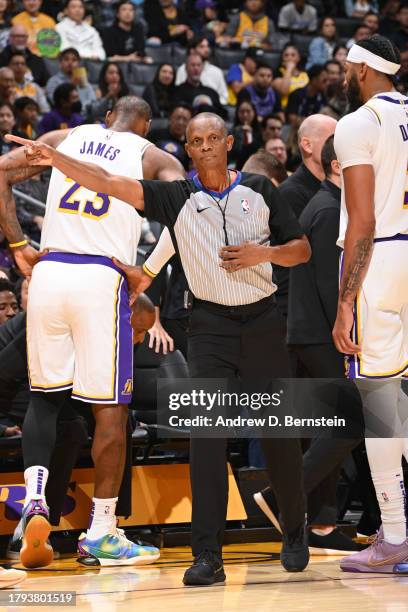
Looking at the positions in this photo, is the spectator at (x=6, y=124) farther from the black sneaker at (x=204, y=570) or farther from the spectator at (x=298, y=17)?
the spectator at (x=298, y=17)

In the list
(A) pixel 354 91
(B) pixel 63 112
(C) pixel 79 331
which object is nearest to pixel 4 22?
(B) pixel 63 112

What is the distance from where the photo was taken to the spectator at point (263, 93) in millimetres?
14305

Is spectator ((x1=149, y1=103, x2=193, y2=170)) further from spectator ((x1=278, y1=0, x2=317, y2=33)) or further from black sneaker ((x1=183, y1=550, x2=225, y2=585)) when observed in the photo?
black sneaker ((x1=183, y1=550, x2=225, y2=585))

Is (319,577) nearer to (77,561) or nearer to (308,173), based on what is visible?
(77,561)

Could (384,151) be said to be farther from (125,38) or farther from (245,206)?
(125,38)

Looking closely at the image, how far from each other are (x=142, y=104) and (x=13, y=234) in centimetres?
102

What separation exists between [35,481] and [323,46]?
12355mm


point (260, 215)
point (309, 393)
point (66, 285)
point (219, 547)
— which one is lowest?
point (219, 547)

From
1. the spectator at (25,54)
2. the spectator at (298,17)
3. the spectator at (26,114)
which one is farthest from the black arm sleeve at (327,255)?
the spectator at (298,17)

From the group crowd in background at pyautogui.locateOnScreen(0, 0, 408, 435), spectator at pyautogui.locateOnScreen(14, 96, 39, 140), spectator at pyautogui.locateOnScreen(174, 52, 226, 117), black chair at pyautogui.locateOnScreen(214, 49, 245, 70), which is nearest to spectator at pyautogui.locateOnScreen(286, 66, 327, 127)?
crowd in background at pyautogui.locateOnScreen(0, 0, 408, 435)

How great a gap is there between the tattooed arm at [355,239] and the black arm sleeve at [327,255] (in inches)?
43.3

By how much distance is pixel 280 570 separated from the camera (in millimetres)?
4867

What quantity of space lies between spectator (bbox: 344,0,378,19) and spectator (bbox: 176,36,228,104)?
3.69 m

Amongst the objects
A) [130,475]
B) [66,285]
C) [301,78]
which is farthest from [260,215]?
[301,78]
